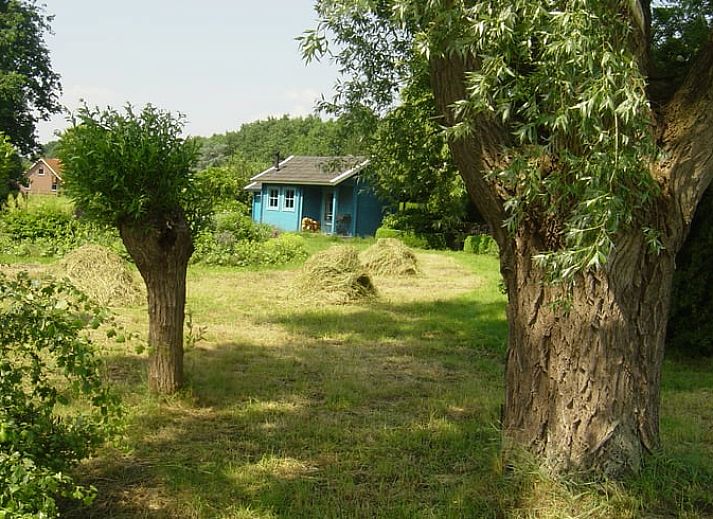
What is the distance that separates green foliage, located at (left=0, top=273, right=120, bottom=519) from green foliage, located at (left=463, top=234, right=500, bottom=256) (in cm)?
2293

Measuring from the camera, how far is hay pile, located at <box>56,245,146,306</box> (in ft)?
38.5

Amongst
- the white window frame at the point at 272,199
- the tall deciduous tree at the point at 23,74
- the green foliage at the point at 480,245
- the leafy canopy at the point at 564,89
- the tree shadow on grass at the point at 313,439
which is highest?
the tall deciduous tree at the point at 23,74

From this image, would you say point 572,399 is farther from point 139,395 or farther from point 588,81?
point 139,395

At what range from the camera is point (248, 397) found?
6.51m

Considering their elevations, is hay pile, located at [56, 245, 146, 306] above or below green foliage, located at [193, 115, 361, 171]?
below

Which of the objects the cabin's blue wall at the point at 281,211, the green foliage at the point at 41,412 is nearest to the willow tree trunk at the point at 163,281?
the green foliage at the point at 41,412

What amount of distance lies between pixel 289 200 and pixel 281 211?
2.40ft

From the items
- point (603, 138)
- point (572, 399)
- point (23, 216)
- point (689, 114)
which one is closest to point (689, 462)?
point (572, 399)

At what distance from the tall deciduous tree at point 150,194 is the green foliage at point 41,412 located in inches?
81.1

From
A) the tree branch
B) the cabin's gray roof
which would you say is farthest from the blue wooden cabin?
the tree branch

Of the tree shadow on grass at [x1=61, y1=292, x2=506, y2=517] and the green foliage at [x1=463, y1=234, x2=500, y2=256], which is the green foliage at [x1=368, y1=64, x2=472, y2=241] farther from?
the green foliage at [x1=463, y1=234, x2=500, y2=256]

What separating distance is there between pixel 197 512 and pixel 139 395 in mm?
2472

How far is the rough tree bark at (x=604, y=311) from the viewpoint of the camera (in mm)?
4094

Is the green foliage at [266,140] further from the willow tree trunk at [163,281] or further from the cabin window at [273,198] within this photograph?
the willow tree trunk at [163,281]
